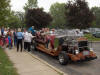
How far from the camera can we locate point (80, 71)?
7.21 meters

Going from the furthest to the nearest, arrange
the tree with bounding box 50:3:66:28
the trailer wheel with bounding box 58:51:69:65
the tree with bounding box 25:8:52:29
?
the tree with bounding box 50:3:66:28
the tree with bounding box 25:8:52:29
the trailer wheel with bounding box 58:51:69:65

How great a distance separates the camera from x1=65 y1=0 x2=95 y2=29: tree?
854 inches

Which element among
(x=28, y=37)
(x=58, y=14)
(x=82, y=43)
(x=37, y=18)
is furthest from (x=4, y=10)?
(x=58, y=14)

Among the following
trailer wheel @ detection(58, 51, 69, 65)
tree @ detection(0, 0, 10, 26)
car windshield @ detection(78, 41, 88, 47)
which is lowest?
trailer wheel @ detection(58, 51, 69, 65)

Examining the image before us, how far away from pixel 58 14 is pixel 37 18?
46741 millimetres

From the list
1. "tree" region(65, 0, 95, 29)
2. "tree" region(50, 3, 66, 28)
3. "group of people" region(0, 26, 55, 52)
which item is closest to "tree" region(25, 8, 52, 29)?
"tree" region(65, 0, 95, 29)

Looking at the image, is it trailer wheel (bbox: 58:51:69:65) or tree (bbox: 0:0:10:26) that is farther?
tree (bbox: 0:0:10:26)

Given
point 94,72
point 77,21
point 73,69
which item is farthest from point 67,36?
point 77,21

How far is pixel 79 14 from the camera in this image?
2144 centimetres

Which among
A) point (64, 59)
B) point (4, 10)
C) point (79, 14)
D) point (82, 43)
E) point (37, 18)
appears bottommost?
point (64, 59)

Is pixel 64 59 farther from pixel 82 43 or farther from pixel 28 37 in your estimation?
pixel 28 37

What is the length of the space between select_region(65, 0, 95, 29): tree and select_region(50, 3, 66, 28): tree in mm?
46461

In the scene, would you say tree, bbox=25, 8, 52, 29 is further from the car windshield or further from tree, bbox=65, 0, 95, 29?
the car windshield

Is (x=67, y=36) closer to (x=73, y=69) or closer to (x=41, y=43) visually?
(x=73, y=69)
